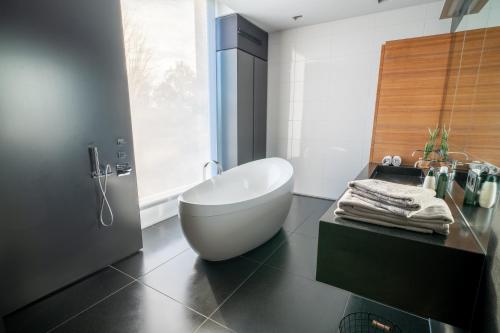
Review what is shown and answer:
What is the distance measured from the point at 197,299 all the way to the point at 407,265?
1.46 m

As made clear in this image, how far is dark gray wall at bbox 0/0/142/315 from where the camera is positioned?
1.55m

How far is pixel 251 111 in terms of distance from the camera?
12.1ft

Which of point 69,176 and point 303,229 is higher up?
point 69,176

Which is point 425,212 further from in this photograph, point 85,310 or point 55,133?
point 55,133

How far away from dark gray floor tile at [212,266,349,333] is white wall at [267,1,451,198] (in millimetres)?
2171

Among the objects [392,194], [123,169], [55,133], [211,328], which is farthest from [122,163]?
[392,194]

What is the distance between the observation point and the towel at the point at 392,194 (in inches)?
39.2

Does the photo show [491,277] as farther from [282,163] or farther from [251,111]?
[251,111]

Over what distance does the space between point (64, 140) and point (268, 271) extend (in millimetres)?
1937

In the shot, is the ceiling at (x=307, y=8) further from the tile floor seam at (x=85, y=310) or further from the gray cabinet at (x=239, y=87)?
the tile floor seam at (x=85, y=310)

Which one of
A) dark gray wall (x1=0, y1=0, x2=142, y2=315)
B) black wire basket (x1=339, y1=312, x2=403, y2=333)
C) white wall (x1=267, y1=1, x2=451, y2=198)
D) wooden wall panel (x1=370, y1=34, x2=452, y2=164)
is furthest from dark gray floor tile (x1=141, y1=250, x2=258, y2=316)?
white wall (x1=267, y1=1, x2=451, y2=198)

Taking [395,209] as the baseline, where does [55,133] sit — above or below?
above

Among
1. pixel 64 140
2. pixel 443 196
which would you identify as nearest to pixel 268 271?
pixel 443 196

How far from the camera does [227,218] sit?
2.01 m
